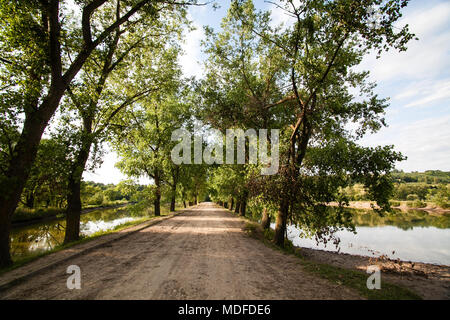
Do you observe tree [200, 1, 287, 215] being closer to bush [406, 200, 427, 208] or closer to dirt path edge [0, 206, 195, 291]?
dirt path edge [0, 206, 195, 291]

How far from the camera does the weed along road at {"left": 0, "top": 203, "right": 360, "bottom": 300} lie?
430cm

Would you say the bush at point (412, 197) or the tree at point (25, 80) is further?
the bush at point (412, 197)

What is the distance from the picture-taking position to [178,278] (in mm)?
5113

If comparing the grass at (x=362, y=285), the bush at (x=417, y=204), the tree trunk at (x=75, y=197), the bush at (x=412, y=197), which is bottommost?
the bush at (x=417, y=204)

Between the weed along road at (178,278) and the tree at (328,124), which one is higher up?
the tree at (328,124)

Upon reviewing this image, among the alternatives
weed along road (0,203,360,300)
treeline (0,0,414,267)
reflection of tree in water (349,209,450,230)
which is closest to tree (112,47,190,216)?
treeline (0,0,414,267)

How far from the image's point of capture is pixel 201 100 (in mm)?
14570

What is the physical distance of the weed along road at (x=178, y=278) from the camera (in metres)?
4.30

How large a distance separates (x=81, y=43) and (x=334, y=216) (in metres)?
13.3

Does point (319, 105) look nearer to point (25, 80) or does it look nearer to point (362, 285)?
point (362, 285)

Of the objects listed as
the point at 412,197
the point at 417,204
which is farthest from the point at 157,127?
the point at 412,197

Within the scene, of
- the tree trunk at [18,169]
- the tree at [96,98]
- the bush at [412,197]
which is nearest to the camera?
the tree trunk at [18,169]

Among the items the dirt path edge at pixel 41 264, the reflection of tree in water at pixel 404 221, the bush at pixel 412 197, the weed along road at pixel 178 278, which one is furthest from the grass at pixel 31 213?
the bush at pixel 412 197

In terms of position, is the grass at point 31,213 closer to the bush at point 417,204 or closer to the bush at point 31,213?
the bush at point 31,213
